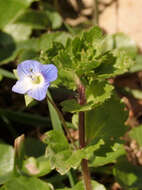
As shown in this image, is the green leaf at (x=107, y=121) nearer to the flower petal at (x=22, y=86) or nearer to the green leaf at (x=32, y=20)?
the flower petal at (x=22, y=86)

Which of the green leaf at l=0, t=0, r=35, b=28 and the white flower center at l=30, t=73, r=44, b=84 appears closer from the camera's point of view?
the white flower center at l=30, t=73, r=44, b=84

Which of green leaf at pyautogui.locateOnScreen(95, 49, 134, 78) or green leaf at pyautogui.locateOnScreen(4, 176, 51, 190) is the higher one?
green leaf at pyautogui.locateOnScreen(95, 49, 134, 78)

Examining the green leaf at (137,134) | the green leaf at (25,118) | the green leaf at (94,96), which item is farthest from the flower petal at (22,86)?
the green leaf at (137,134)

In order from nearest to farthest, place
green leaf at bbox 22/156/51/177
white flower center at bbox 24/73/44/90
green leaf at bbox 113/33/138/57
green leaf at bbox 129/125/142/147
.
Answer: white flower center at bbox 24/73/44/90, green leaf at bbox 22/156/51/177, green leaf at bbox 129/125/142/147, green leaf at bbox 113/33/138/57

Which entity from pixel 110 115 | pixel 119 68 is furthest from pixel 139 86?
pixel 119 68

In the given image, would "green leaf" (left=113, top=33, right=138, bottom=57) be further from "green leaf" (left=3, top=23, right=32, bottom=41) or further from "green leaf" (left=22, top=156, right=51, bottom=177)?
"green leaf" (left=22, top=156, right=51, bottom=177)

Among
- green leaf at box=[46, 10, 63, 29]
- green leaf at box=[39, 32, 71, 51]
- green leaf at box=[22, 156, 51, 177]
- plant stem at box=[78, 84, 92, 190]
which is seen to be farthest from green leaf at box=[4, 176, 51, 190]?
green leaf at box=[46, 10, 63, 29]

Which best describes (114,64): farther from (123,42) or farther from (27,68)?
(123,42)
